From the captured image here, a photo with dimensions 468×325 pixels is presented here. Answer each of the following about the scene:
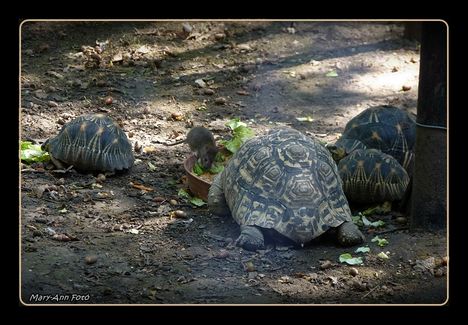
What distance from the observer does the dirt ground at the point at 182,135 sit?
631 centimetres

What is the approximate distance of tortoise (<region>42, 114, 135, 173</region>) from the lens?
8.39m

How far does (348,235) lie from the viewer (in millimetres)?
7090

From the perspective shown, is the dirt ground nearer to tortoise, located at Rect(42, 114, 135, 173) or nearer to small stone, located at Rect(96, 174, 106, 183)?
small stone, located at Rect(96, 174, 106, 183)

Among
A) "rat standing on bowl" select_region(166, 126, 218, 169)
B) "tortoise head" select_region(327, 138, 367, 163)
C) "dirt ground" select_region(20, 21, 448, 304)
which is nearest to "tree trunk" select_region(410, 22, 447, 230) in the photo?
"dirt ground" select_region(20, 21, 448, 304)

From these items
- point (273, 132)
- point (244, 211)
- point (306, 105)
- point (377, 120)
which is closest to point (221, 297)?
point (244, 211)

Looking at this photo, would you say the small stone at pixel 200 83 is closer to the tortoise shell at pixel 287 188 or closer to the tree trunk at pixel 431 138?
the tortoise shell at pixel 287 188

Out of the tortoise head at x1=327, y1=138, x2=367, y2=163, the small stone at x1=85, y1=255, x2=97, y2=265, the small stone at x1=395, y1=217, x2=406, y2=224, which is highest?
the small stone at x1=85, y1=255, x2=97, y2=265

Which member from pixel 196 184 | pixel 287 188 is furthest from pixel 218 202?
pixel 287 188

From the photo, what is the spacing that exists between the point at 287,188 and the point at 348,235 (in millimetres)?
608

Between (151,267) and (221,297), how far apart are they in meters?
0.75

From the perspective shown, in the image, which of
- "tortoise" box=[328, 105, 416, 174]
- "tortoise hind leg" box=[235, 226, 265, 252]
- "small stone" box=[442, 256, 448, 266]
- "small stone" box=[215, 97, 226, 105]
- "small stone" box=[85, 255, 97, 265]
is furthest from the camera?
"small stone" box=[215, 97, 226, 105]

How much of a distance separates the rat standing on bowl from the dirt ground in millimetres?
256

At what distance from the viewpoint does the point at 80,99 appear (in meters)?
9.76

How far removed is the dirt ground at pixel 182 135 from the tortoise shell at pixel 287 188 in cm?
22
